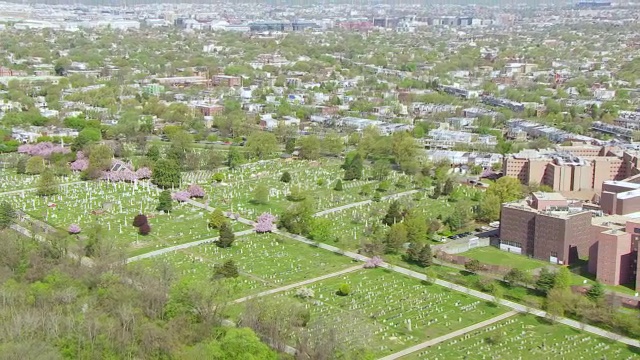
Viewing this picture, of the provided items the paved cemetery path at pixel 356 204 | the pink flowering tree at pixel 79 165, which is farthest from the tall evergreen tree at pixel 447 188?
the pink flowering tree at pixel 79 165

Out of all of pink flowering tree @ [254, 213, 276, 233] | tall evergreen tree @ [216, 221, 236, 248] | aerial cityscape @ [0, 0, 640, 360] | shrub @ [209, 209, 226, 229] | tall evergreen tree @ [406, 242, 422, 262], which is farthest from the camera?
shrub @ [209, 209, 226, 229]

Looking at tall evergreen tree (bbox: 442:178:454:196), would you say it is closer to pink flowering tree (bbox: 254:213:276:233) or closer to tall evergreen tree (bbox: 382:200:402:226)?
tall evergreen tree (bbox: 382:200:402:226)

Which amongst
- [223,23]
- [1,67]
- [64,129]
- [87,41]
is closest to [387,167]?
[64,129]

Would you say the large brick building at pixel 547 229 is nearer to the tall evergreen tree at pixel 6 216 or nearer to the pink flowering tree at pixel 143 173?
the pink flowering tree at pixel 143 173

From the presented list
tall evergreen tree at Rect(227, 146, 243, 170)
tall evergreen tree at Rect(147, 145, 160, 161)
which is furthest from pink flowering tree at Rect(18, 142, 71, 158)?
tall evergreen tree at Rect(227, 146, 243, 170)

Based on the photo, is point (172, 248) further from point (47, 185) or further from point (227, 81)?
point (227, 81)

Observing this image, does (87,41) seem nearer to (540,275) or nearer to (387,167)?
(387,167)

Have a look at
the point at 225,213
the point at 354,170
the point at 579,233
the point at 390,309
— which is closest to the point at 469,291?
the point at 390,309
